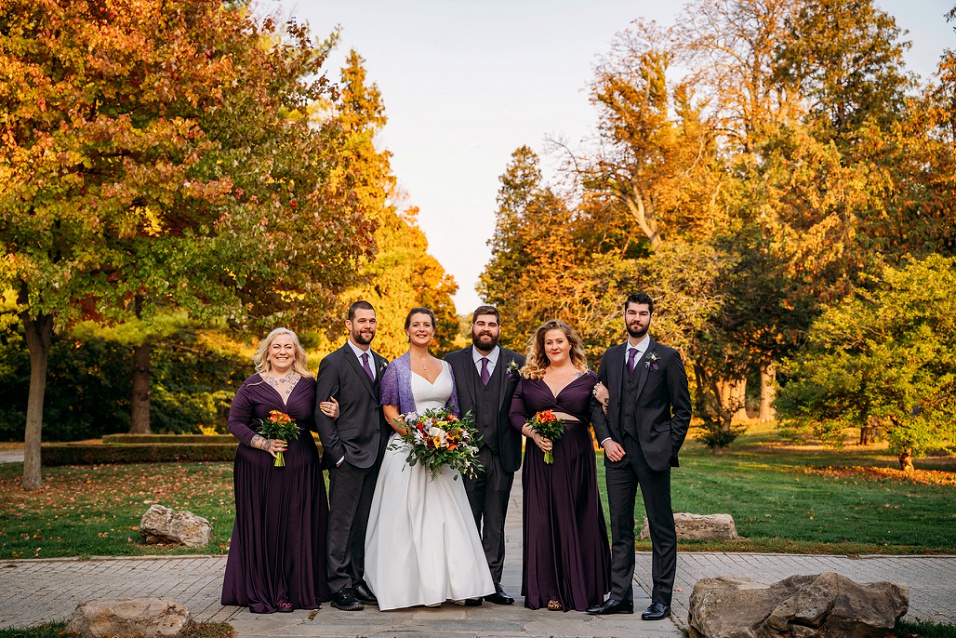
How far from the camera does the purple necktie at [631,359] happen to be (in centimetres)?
648

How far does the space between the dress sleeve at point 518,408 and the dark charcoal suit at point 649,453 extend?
628 millimetres

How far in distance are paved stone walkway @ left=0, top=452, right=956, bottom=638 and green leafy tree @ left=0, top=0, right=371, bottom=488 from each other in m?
6.48

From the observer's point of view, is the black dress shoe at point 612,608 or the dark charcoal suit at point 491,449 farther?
the dark charcoal suit at point 491,449

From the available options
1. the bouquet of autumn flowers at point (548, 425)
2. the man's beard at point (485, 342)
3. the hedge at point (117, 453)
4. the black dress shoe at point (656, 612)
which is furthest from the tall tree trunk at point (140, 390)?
the black dress shoe at point (656, 612)

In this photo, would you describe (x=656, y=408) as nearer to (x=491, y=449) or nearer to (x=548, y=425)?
(x=548, y=425)

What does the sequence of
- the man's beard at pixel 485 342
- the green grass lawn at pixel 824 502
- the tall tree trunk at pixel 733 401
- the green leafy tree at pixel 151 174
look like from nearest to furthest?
the man's beard at pixel 485 342, the green grass lawn at pixel 824 502, the green leafy tree at pixel 151 174, the tall tree trunk at pixel 733 401

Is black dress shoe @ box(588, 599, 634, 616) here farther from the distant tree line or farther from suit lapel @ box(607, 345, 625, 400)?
the distant tree line

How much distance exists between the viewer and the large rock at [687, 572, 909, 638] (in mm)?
5137

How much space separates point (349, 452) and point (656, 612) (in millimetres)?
2564

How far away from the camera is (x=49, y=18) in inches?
550

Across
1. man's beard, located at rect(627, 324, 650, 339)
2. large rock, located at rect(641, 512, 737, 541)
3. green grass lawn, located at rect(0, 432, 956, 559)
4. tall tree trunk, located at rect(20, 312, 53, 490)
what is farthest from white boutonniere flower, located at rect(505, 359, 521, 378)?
tall tree trunk, located at rect(20, 312, 53, 490)

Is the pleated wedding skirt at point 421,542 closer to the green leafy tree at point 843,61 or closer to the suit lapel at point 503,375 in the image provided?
the suit lapel at point 503,375

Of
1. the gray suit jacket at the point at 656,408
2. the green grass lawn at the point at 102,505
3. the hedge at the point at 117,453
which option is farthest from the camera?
the hedge at the point at 117,453

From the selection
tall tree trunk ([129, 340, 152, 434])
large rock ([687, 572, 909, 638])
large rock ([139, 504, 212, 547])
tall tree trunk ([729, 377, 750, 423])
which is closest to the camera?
large rock ([687, 572, 909, 638])
